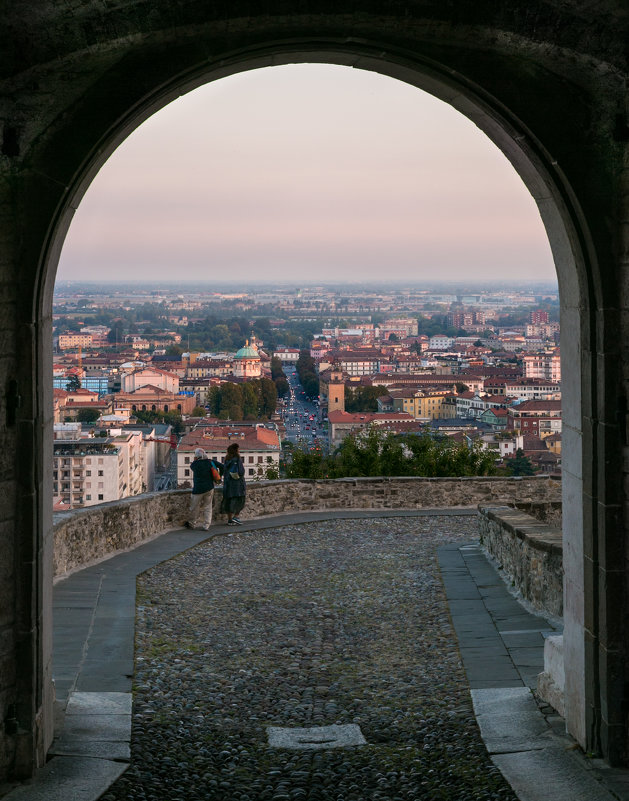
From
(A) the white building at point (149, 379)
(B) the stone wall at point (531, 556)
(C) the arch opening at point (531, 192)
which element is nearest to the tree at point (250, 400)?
(A) the white building at point (149, 379)

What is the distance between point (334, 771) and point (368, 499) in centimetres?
808

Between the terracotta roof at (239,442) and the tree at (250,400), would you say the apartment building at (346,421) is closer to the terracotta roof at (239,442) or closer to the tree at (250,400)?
the terracotta roof at (239,442)

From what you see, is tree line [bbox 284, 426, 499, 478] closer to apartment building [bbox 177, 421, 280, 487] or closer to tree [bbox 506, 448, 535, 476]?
apartment building [bbox 177, 421, 280, 487]

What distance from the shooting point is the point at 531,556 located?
6.40 metres

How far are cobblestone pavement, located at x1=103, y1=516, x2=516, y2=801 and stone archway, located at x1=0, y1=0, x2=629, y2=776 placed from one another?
61cm

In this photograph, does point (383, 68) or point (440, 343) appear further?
point (440, 343)

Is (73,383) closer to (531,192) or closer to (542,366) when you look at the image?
(542,366)

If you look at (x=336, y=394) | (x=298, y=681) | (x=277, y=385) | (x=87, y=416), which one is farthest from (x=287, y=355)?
(x=298, y=681)

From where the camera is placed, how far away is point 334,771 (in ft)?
12.8

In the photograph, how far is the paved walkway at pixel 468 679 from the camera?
3.60 meters

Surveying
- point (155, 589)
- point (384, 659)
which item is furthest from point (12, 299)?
point (155, 589)

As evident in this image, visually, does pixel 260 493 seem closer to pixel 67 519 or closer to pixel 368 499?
pixel 368 499

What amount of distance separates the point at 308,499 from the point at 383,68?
8.13 metres

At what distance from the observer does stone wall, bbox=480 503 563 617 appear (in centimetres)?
597
